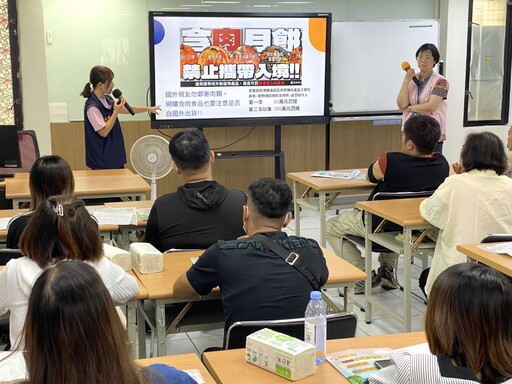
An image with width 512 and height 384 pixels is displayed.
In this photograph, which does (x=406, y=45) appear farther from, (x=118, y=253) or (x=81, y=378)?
(x=81, y=378)

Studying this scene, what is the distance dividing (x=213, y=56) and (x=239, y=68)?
0.99ft

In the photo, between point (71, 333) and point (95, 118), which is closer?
point (71, 333)

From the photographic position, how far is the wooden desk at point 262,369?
6.66 ft

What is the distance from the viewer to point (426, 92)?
6.20 m

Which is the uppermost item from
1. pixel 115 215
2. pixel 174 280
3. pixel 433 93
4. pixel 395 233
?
pixel 433 93

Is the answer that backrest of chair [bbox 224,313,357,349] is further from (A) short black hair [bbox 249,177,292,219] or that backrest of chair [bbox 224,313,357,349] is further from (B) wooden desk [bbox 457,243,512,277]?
(B) wooden desk [bbox 457,243,512,277]

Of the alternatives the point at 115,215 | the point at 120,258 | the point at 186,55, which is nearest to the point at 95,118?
the point at 186,55

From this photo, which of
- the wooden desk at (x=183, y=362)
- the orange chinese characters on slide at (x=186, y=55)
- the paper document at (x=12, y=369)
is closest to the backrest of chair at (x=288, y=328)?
the wooden desk at (x=183, y=362)

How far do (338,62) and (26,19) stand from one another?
10.7ft

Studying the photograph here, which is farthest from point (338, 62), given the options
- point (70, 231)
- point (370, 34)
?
point (70, 231)

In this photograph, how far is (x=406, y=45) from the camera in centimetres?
772

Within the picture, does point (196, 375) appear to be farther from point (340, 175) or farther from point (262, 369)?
point (340, 175)

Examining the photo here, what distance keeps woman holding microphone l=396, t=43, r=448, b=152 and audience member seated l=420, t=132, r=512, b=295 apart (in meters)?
2.30

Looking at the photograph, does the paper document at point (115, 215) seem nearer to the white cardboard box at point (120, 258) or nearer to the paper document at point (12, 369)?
the white cardboard box at point (120, 258)
